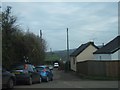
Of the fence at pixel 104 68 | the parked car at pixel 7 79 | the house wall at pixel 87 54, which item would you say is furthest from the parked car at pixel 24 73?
the house wall at pixel 87 54

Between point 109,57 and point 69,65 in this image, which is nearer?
point 109,57

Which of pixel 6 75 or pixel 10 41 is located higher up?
pixel 10 41

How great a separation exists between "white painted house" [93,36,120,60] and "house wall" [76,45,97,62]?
8.80 metres

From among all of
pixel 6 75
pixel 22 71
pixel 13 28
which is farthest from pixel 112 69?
pixel 6 75

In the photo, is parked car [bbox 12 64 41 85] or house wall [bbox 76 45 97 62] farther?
house wall [bbox 76 45 97 62]

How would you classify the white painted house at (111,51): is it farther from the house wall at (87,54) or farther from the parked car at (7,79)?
the parked car at (7,79)

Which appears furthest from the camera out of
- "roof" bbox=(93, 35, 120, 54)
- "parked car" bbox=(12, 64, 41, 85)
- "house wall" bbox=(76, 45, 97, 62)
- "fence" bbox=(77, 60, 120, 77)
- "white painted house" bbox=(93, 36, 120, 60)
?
"house wall" bbox=(76, 45, 97, 62)

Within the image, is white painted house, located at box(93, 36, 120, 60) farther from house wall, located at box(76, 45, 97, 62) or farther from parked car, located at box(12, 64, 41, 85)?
parked car, located at box(12, 64, 41, 85)

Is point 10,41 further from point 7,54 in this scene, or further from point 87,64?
point 87,64

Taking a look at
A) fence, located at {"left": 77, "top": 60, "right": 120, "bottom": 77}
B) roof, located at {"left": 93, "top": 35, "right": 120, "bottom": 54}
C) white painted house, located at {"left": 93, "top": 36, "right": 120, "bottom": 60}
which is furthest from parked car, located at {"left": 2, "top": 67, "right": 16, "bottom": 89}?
roof, located at {"left": 93, "top": 35, "right": 120, "bottom": 54}

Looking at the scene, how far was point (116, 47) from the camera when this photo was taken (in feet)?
151

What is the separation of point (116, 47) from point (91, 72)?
10.7m

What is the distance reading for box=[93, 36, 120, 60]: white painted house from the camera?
44.9 metres

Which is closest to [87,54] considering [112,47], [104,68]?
[112,47]
